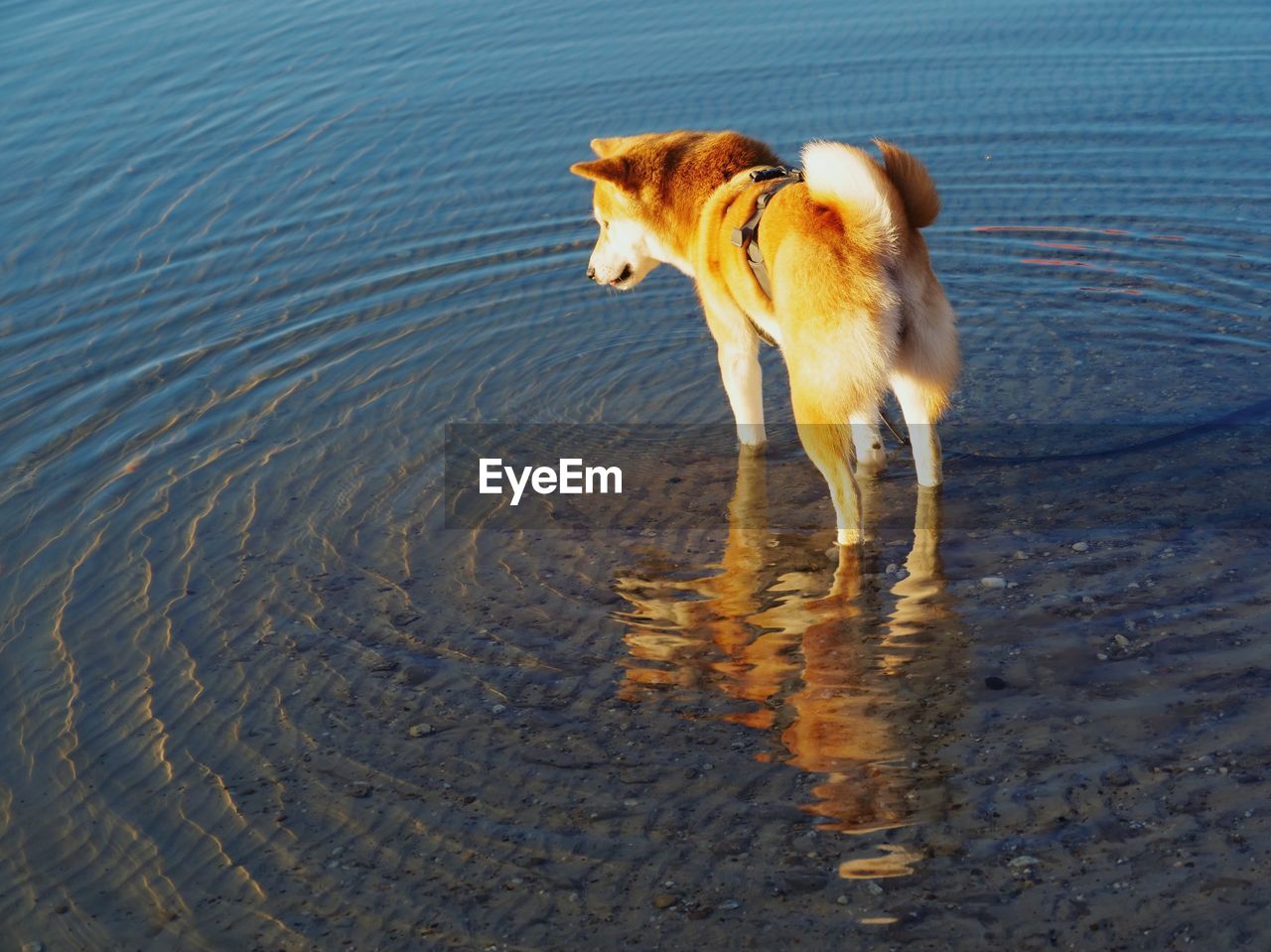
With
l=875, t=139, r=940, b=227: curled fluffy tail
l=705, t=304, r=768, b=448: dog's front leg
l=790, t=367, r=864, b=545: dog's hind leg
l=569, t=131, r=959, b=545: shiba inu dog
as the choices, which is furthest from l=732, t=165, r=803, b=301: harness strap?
l=875, t=139, r=940, b=227: curled fluffy tail

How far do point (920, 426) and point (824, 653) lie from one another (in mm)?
1205

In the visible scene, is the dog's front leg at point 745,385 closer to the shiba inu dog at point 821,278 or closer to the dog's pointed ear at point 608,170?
the shiba inu dog at point 821,278

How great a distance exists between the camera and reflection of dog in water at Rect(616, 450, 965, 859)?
13.7 feet

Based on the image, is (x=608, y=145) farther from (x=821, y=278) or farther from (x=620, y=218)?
(x=821, y=278)

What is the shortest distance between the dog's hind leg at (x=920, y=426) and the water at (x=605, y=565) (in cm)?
24

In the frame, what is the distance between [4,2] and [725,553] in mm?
12669

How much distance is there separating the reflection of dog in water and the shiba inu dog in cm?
37

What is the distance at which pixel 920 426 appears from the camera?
550 centimetres

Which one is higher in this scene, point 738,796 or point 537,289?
point 537,289

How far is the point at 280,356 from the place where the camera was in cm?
753

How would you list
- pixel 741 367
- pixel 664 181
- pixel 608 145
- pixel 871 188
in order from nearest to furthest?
pixel 871 188 → pixel 741 367 → pixel 664 181 → pixel 608 145

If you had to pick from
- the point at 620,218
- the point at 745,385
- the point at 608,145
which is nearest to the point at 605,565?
the point at 745,385

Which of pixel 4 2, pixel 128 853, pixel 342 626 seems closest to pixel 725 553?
pixel 342 626

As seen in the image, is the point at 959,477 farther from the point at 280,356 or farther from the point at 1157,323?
the point at 280,356
